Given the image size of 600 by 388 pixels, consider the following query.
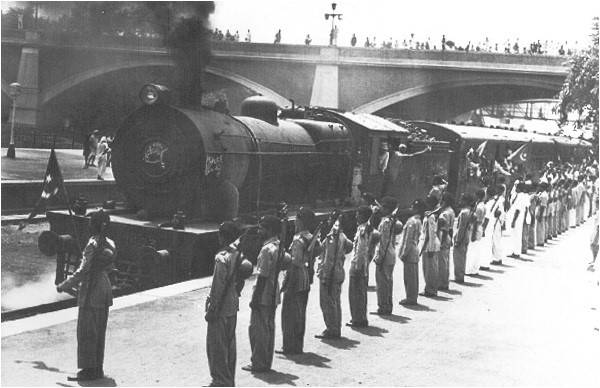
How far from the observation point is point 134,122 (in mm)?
10969

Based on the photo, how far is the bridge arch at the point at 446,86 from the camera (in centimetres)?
4003

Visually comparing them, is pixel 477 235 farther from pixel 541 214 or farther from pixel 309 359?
pixel 309 359

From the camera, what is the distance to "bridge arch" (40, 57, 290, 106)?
46.3m

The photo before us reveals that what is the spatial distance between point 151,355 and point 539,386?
3.73m

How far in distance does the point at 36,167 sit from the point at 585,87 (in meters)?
18.2

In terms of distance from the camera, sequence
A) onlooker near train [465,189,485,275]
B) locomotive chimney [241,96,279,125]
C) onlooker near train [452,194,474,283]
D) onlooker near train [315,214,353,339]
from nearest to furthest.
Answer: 1. onlooker near train [315,214,353,339]
2. onlooker near train [452,194,474,283]
3. onlooker near train [465,189,485,275]
4. locomotive chimney [241,96,279,125]

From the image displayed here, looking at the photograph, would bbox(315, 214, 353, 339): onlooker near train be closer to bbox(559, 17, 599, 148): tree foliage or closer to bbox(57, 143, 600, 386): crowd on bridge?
bbox(57, 143, 600, 386): crowd on bridge

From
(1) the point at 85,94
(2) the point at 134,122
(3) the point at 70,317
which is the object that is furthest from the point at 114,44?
(3) the point at 70,317

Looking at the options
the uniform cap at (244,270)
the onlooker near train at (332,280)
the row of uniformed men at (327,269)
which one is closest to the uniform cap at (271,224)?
the row of uniformed men at (327,269)

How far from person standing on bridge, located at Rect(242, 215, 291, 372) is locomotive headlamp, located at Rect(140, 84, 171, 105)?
455 centimetres

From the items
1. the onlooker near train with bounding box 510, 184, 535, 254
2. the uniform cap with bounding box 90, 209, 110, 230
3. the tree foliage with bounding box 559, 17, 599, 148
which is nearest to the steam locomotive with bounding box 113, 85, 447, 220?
the uniform cap with bounding box 90, 209, 110, 230

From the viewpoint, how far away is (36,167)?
2519 centimetres

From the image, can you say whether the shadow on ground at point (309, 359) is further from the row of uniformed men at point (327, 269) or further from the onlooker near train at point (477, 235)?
the onlooker near train at point (477, 235)

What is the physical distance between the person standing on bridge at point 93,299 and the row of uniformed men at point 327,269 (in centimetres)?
96
